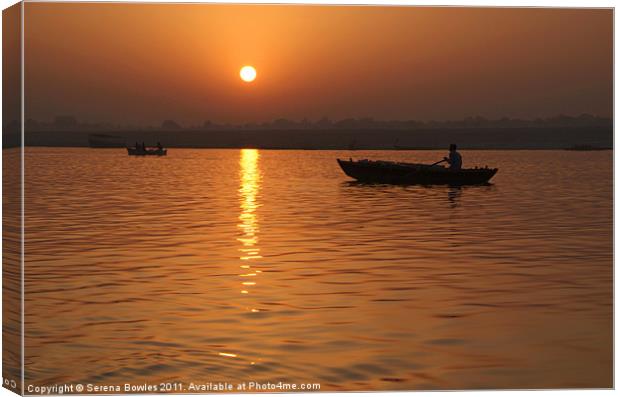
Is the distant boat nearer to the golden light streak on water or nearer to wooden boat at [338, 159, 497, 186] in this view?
the golden light streak on water

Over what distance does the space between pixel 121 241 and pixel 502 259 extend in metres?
5.11

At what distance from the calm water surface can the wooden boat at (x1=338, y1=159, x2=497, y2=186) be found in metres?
6.00

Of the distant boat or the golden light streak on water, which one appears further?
the distant boat

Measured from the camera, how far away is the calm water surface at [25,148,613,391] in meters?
7.26

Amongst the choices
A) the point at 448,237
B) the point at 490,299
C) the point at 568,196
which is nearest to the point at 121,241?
the point at 448,237

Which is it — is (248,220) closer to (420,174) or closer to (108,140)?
(108,140)

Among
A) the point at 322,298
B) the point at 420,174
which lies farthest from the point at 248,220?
the point at 420,174

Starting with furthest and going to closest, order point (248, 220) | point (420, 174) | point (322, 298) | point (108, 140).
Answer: point (420, 174)
point (108, 140)
point (248, 220)
point (322, 298)

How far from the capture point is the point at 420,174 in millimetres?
25250

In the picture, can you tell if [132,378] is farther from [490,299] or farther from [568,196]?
[568,196]

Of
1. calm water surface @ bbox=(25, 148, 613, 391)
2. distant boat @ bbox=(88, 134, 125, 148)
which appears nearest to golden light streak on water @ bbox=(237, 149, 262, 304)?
calm water surface @ bbox=(25, 148, 613, 391)

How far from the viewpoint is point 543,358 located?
7.48m

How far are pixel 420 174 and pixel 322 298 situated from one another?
1623 centimetres

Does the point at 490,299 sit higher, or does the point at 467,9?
the point at 467,9
